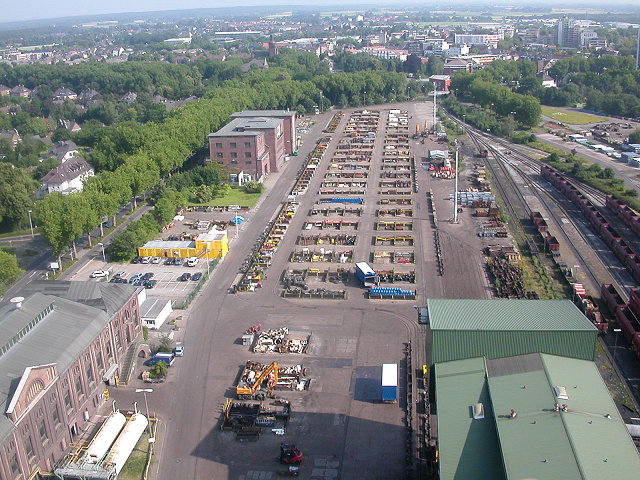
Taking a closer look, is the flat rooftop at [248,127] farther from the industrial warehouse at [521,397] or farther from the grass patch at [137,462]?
the industrial warehouse at [521,397]

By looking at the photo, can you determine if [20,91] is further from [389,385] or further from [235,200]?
[389,385]

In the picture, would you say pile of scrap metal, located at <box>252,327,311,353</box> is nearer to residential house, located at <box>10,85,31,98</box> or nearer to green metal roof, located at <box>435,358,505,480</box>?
green metal roof, located at <box>435,358,505,480</box>

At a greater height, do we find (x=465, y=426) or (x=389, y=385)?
(x=465, y=426)

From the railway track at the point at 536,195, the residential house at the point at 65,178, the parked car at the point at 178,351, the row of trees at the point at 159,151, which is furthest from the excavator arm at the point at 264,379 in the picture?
the residential house at the point at 65,178

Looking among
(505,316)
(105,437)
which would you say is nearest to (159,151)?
(105,437)

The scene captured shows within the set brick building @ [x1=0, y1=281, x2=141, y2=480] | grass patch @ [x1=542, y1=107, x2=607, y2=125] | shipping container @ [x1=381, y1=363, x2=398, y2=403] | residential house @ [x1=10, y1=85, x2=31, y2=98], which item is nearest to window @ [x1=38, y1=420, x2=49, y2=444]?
brick building @ [x1=0, y1=281, x2=141, y2=480]
